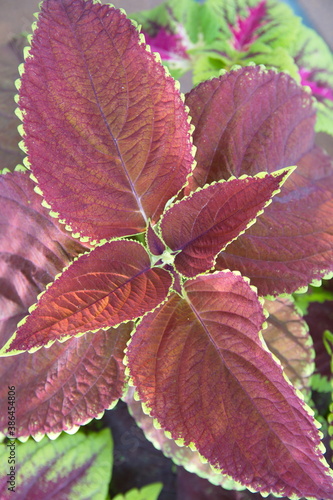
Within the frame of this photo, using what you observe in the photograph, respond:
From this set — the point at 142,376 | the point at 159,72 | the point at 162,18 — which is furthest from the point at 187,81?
the point at 142,376

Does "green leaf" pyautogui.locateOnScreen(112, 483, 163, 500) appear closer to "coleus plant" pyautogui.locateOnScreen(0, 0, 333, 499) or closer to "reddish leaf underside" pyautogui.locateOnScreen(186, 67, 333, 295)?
"coleus plant" pyautogui.locateOnScreen(0, 0, 333, 499)

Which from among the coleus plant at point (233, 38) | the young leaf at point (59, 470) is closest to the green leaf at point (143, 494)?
the young leaf at point (59, 470)

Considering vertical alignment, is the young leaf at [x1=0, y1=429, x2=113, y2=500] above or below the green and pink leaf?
below

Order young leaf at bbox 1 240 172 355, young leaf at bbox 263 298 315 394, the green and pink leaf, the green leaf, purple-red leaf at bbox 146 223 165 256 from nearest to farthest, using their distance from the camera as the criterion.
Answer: young leaf at bbox 1 240 172 355 → purple-red leaf at bbox 146 223 165 256 → young leaf at bbox 263 298 315 394 → the green leaf → the green and pink leaf

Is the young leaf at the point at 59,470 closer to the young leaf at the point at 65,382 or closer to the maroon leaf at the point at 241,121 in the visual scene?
the young leaf at the point at 65,382

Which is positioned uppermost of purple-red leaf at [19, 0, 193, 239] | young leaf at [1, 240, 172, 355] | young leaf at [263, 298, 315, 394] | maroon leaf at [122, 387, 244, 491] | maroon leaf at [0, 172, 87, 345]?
purple-red leaf at [19, 0, 193, 239]

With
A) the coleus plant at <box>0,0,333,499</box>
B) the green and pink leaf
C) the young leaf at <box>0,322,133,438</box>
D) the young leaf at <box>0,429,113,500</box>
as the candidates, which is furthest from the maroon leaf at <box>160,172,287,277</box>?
the green and pink leaf

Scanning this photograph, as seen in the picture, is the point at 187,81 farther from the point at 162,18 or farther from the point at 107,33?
the point at 107,33

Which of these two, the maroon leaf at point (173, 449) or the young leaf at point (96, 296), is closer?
the young leaf at point (96, 296)
